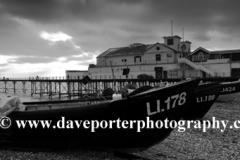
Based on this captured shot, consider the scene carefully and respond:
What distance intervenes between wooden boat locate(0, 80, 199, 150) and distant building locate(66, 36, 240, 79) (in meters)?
35.1

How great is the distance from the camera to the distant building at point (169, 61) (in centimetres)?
3991

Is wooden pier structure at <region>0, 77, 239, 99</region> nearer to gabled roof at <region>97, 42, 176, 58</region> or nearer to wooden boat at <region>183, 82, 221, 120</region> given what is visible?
wooden boat at <region>183, 82, 221, 120</region>

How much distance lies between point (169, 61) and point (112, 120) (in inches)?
1576

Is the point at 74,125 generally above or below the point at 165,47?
below

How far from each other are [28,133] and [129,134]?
9.94 feet

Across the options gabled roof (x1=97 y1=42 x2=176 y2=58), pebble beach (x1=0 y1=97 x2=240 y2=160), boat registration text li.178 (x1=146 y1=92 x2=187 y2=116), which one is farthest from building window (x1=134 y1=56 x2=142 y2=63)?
boat registration text li.178 (x1=146 y1=92 x2=187 y2=116)

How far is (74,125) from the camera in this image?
6.77m

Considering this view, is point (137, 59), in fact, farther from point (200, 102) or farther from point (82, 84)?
point (200, 102)

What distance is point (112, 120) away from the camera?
21.6ft

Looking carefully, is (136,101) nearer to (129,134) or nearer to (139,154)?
(129,134)

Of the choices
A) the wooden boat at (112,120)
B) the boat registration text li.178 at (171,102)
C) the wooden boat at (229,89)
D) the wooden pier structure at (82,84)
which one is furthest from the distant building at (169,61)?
the wooden boat at (112,120)

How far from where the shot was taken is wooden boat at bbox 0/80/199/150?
21.4 ft

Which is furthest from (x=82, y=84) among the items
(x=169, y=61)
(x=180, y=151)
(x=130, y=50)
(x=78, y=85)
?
Result: (x=180, y=151)

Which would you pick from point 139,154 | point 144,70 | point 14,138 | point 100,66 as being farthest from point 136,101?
point 100,66
